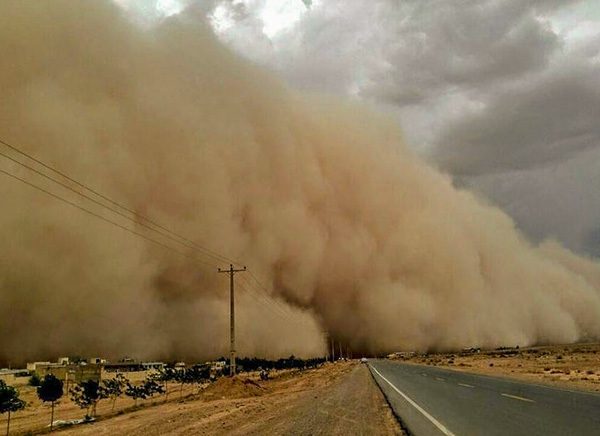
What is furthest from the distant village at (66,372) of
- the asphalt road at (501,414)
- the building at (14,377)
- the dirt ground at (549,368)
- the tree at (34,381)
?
the asphalt road at (501,414)

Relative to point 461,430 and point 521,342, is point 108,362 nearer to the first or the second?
point 461,430

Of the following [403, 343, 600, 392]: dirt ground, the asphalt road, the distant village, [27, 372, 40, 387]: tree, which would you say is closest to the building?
the distant village

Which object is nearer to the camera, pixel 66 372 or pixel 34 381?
pixel 34 381

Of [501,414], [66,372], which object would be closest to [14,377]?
[66,372]

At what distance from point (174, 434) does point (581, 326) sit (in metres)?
155

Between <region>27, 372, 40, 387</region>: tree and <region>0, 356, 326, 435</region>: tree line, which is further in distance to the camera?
<region>27, 372, 40, 387</region>: tree

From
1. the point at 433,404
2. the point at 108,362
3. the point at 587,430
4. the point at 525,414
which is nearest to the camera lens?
the point at 587,430

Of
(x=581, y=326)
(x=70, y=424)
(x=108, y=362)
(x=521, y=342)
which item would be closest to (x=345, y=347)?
(x=521, y=342)

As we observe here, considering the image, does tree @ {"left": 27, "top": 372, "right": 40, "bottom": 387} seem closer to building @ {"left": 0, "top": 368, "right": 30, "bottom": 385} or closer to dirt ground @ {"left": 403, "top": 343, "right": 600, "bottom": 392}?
building @ {"left": 0, "top": 368, "right": 30, "bottom": 385}

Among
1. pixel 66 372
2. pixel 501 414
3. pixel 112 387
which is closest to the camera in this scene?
pixel 501 414

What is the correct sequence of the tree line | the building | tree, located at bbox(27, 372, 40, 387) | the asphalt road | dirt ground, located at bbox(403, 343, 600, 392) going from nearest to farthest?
the asphalt road, dirt ground, located at bbox(403, 343, 600, 392), the tree line, tree, located at bbox(27, 372, 40, 387), the building

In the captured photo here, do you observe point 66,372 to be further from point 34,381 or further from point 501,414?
point 501,414

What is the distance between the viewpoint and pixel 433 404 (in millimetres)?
11922

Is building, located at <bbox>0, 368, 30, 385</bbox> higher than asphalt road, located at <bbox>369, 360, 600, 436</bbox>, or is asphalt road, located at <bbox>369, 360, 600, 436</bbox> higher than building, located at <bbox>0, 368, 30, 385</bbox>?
building, located at <bbox>0, 368, 30, 385</bbox>
